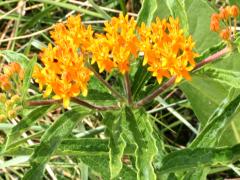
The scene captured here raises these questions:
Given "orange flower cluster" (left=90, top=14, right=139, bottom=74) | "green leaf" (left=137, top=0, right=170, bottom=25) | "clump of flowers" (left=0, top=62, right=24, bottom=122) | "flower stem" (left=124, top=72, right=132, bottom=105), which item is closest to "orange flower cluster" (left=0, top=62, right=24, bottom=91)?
"clump of flowers" (left=0, top=62, right=24, bottom=122)

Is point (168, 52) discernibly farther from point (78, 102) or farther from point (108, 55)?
point (78, 102)

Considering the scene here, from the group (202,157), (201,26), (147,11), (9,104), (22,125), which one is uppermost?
(147,11)

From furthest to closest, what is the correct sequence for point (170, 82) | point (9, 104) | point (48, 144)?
point (170, 82)
point (48, 144)
point (9, 104)

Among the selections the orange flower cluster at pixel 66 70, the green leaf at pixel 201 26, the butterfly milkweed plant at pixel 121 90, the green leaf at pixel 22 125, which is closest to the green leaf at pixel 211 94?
the green leaf at pixel 201 26

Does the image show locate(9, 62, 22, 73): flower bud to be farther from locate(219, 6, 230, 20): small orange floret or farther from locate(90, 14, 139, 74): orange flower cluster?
locate(219, 6, 230, 20): small orange floret

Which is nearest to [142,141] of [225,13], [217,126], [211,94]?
[217,126]

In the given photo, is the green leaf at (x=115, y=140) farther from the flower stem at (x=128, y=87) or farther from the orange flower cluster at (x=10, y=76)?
the orange flower cluster at (x=10, y=76)

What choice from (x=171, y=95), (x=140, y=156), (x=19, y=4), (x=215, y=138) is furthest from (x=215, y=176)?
(x=19, y=4)
